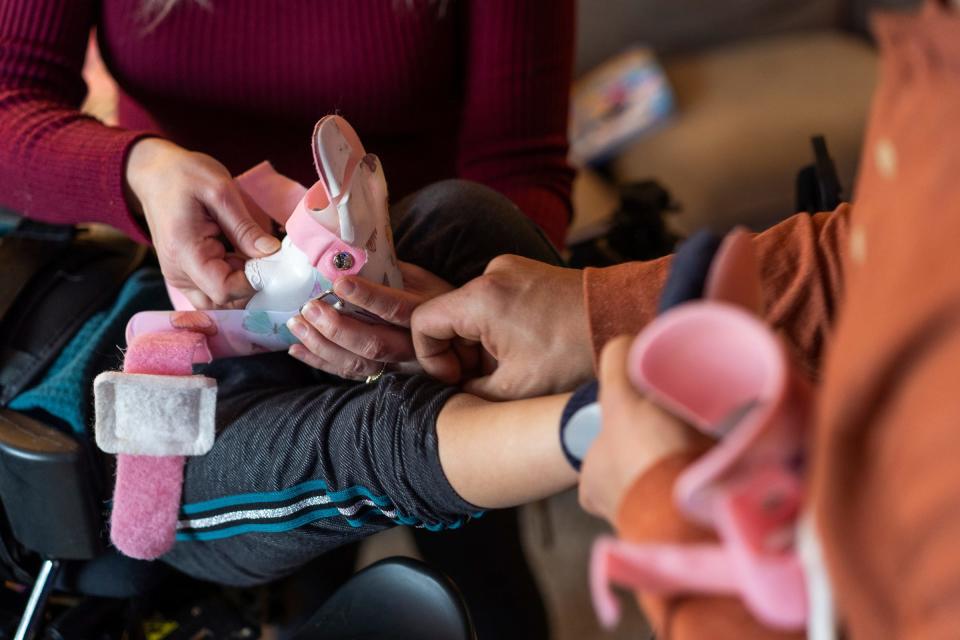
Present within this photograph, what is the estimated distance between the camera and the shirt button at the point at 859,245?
1.01 ft

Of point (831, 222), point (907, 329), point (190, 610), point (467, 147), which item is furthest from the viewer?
point (467, 147)

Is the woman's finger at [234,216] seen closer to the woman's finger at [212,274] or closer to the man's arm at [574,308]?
the woman's finger at [212,274]

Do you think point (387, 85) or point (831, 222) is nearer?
point (831, 222)

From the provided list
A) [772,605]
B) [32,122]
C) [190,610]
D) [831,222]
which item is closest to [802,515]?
[772,605]

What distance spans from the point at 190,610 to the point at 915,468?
0.61 metres

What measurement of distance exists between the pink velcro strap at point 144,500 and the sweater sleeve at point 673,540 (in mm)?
350

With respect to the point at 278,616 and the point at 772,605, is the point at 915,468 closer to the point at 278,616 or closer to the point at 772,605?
the point at 772,605

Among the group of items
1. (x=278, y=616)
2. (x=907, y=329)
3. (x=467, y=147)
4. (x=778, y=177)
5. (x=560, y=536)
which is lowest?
(x=560, y=536)

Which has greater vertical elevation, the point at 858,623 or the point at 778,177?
the point at 858,623

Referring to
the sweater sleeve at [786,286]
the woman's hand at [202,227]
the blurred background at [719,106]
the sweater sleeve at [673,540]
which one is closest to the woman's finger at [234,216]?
the woman's hand at [202,227]

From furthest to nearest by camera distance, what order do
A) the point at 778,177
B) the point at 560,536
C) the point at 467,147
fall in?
1. the point at 778,177
2. the point at 560,536
3. the point at 467,147

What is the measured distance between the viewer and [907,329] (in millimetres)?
266

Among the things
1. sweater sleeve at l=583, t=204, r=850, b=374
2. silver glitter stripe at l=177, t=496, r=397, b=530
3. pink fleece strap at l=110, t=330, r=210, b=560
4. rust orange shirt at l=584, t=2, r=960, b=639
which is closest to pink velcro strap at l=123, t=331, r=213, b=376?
pink fleece strap at l=110, t=330, r=210, b=560

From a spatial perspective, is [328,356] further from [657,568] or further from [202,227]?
[657,568]
